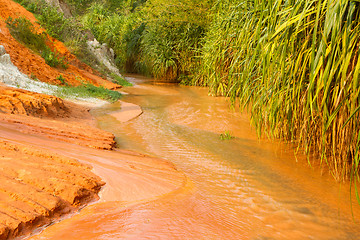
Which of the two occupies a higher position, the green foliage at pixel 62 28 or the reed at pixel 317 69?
the green foliage at pixel 62 28

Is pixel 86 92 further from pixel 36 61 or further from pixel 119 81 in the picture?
pixel 119 81

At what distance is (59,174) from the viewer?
246cm

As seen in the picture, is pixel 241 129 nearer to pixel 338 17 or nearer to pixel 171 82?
pixel 338 17

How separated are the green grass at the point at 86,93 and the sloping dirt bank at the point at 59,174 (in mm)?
3270

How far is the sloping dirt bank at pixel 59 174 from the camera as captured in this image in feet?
6.55

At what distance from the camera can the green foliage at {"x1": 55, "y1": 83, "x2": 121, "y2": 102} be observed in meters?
7.62

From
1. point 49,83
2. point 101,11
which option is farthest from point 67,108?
point 101,11

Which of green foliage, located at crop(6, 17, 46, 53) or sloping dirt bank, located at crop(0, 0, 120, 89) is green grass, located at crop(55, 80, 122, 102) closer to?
sloping dirt bank, located at crop(0, 0, 120, 89)

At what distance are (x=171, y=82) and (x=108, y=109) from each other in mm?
6802

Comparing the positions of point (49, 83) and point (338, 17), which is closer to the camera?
point (338, 17)

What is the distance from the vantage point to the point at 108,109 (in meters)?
7.09

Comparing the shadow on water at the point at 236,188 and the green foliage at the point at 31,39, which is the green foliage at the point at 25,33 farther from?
the shadow on water at the point at 236,188

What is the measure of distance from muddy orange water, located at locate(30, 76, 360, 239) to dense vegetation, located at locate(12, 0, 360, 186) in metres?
0.33

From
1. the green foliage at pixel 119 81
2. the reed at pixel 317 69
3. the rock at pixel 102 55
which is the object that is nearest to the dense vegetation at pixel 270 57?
the reed at pixel 317 69
